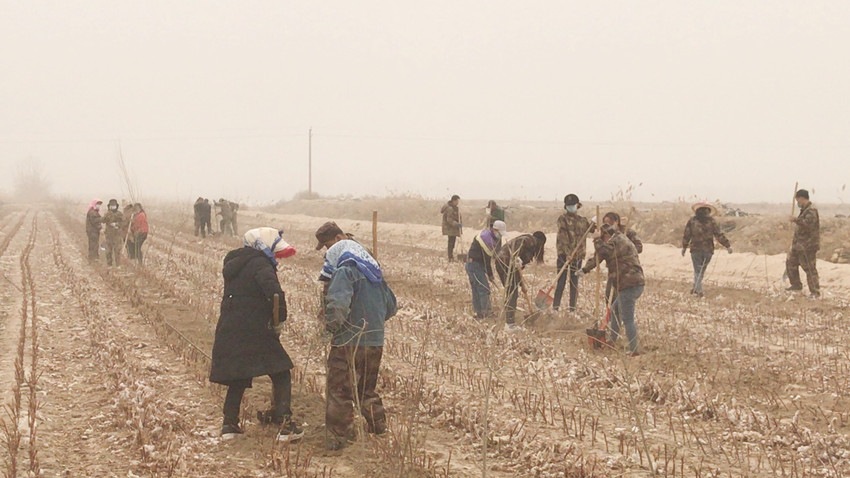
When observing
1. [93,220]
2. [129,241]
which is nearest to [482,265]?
[129,241]

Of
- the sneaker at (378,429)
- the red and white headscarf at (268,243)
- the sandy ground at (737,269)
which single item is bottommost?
the sneaker at (378,429)

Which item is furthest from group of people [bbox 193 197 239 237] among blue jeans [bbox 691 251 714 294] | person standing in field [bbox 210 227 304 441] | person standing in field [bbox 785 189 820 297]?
person standing in field [bbox 210 227 304 441]

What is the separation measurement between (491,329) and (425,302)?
3018mm

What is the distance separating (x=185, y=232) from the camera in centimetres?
2953

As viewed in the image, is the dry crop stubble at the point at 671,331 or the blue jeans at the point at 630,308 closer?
the dry crop stubble at the point at 671,331

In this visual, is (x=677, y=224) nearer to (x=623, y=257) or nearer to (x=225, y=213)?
(x=225, y=213)

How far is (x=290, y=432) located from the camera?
5.71 meters

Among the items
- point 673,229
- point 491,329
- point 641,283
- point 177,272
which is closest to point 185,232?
point 177,272

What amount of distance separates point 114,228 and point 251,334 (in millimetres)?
12295

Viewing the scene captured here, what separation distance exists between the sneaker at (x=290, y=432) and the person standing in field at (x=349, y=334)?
260 millimetres

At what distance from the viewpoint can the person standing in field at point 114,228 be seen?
16484 mm

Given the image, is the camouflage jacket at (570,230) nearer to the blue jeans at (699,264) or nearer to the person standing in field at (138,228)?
the blue jeans at (699,264)

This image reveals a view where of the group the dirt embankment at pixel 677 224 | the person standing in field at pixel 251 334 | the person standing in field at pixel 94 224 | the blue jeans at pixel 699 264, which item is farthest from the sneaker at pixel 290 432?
the person standing in field at pixel 94 224

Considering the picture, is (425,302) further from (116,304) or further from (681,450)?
(681,450)
